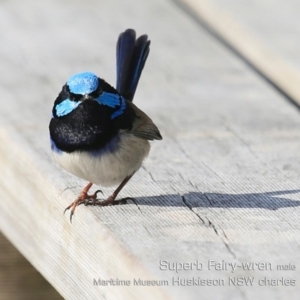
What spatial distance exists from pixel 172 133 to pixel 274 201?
83cm

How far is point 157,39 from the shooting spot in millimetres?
5008

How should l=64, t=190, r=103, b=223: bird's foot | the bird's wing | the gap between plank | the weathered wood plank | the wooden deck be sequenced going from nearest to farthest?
the wooden deck
l=64, t=190, r=103, b=223: bird's foot
the bird's wing
the weathered wood plank
the gap between plank

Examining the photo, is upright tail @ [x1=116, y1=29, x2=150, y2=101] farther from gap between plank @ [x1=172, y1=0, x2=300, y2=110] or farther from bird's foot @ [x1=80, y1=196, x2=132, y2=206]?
bird's foot @ [x1=80, y1=196, x2=132, y2=206]

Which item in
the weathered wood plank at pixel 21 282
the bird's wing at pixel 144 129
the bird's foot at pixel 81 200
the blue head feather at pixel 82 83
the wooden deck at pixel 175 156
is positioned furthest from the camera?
the weathered wood plank at pixel 21 282

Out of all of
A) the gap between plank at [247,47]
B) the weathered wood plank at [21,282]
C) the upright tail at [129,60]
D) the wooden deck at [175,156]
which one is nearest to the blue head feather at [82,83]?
the wooden deck at [175,156]

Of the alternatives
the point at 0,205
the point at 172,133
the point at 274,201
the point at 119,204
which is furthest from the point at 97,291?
the point at 172,133

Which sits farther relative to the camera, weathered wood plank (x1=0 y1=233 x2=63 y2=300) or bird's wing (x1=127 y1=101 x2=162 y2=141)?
weathered wood plank (x1=0 y1=233 x2=63 y2=300)

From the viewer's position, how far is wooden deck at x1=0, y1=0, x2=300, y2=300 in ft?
8.44

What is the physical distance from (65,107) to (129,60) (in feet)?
2.70

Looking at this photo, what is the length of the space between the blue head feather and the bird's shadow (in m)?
0.46

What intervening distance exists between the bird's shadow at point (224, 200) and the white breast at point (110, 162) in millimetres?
170

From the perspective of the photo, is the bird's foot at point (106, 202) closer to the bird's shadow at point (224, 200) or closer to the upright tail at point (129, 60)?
the bird's shadow at point (224, 200)

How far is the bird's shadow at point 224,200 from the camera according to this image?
311 cm

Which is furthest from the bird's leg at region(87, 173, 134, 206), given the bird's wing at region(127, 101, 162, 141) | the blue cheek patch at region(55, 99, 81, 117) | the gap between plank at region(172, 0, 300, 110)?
the gap between plank at region(172, 0, 300, 110)
